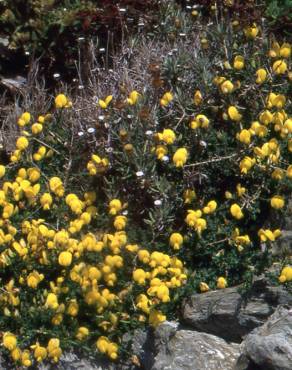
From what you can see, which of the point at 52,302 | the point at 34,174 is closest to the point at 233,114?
the point at 34,174

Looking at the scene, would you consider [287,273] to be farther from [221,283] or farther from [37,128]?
[37,128]

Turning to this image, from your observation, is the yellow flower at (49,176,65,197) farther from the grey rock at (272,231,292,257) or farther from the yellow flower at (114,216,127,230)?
the grey rock at (272,231,292,257)

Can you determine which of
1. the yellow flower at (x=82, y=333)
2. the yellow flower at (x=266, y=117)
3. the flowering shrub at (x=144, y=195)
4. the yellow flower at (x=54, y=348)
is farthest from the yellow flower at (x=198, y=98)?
the yellow flower at (x=54, y=348)

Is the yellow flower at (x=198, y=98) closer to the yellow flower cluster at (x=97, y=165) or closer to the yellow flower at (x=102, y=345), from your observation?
the yellow flower cluster at (x=97, y=165)

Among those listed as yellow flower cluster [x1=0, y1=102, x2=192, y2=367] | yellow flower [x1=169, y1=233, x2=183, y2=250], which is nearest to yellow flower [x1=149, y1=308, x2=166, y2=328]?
yellow flower cluster [x1=0, y1=102, x2=192, y2=367]

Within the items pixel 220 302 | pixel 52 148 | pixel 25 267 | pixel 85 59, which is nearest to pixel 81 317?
pixel 25 267

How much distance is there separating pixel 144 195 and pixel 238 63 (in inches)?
38.8

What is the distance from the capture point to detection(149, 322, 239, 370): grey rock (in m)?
5.05

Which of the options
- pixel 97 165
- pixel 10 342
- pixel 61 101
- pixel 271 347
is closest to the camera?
pixel 271 347

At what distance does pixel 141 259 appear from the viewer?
502 centimetres

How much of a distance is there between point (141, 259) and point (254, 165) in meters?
0.88

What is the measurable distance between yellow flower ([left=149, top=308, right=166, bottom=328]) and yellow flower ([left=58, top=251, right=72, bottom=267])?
1.71 ft

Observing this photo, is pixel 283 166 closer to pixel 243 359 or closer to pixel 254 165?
pixel 254 165

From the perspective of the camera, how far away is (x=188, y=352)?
5086mm
